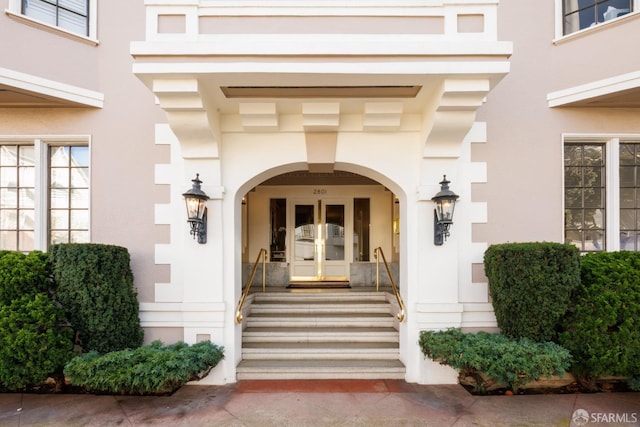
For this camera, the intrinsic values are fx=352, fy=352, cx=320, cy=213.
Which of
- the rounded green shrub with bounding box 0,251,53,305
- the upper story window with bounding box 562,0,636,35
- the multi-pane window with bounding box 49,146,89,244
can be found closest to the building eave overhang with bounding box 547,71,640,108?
the upper story window with bounding box 562,0,636,35

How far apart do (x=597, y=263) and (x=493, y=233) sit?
3.69 ft

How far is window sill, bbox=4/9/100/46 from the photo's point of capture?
4.20 m

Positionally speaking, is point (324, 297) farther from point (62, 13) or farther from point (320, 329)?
point (62, 13)

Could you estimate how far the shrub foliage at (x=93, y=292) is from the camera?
3.93m

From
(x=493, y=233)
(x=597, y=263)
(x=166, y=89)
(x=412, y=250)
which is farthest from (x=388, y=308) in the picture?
(x=166, y=89)

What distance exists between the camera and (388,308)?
6070 millimetres

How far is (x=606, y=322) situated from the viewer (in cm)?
Answer: 382

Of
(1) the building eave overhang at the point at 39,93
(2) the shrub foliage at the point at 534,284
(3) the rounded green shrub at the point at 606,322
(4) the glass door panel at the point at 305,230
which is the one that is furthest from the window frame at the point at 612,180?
(1) the building eave overhang at the point at 39,93

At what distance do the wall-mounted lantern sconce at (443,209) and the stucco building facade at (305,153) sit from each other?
126 millimetres

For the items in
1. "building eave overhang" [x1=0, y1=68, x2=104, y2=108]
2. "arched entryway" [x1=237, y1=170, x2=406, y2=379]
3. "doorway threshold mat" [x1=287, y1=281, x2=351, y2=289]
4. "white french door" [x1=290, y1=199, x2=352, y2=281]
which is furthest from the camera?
"white french door" [x1=290, y1=199, x2=352, y2=281]

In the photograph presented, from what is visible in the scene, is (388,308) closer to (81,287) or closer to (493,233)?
(493,233)

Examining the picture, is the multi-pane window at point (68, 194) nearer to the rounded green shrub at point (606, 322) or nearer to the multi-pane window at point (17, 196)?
the multi-pane window at point (17, 196)

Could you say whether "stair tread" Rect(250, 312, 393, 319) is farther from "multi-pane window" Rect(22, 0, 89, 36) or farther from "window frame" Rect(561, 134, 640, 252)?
"multi-pane window" Rect(22, 0, 89, 36)

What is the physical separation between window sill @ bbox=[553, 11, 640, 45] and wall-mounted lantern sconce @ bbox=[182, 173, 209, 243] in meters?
4.96
